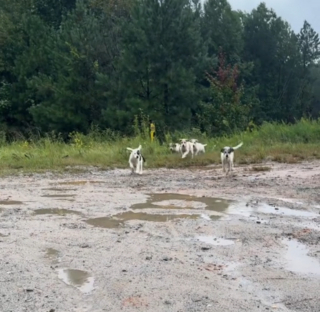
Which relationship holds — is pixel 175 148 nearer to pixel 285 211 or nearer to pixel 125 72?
pixel 285 211

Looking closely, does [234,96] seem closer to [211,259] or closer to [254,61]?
[254,61]

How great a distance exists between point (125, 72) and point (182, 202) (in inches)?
996

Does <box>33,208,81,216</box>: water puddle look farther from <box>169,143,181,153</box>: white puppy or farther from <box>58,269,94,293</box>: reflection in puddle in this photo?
<box>169,143,181,153</box>: white puppy

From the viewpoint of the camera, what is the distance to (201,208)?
11.0m

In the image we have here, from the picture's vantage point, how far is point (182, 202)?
11680 millimetres

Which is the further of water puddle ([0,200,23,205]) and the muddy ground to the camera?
water puddle ([0,200,23,205])

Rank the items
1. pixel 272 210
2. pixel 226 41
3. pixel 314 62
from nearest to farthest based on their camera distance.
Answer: pixel 272 210 → pixel 226 41 → pixel 314 62

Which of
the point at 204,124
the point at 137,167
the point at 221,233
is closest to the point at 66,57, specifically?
the point at 204,124

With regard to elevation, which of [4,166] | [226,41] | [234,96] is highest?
[226,41]

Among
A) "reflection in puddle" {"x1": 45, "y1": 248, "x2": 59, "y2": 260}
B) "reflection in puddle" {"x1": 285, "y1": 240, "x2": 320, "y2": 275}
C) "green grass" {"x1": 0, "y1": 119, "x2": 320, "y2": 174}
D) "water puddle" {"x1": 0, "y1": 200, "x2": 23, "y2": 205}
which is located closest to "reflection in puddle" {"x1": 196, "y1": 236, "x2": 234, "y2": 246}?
"reflection in puddle" {"x1": 285, "y1": 240, "x2": 320, "y2": 275}

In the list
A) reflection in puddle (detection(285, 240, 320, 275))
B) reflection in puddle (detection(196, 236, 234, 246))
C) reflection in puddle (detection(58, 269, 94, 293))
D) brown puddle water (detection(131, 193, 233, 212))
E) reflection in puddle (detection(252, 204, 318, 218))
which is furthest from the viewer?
brown puddle water (detection(131, 193, 233, 212))

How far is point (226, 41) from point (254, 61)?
377 centimetres

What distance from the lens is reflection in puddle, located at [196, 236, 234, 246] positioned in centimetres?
799

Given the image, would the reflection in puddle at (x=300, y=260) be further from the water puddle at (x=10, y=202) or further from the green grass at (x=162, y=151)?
the green grass at (x=162, y=151)
